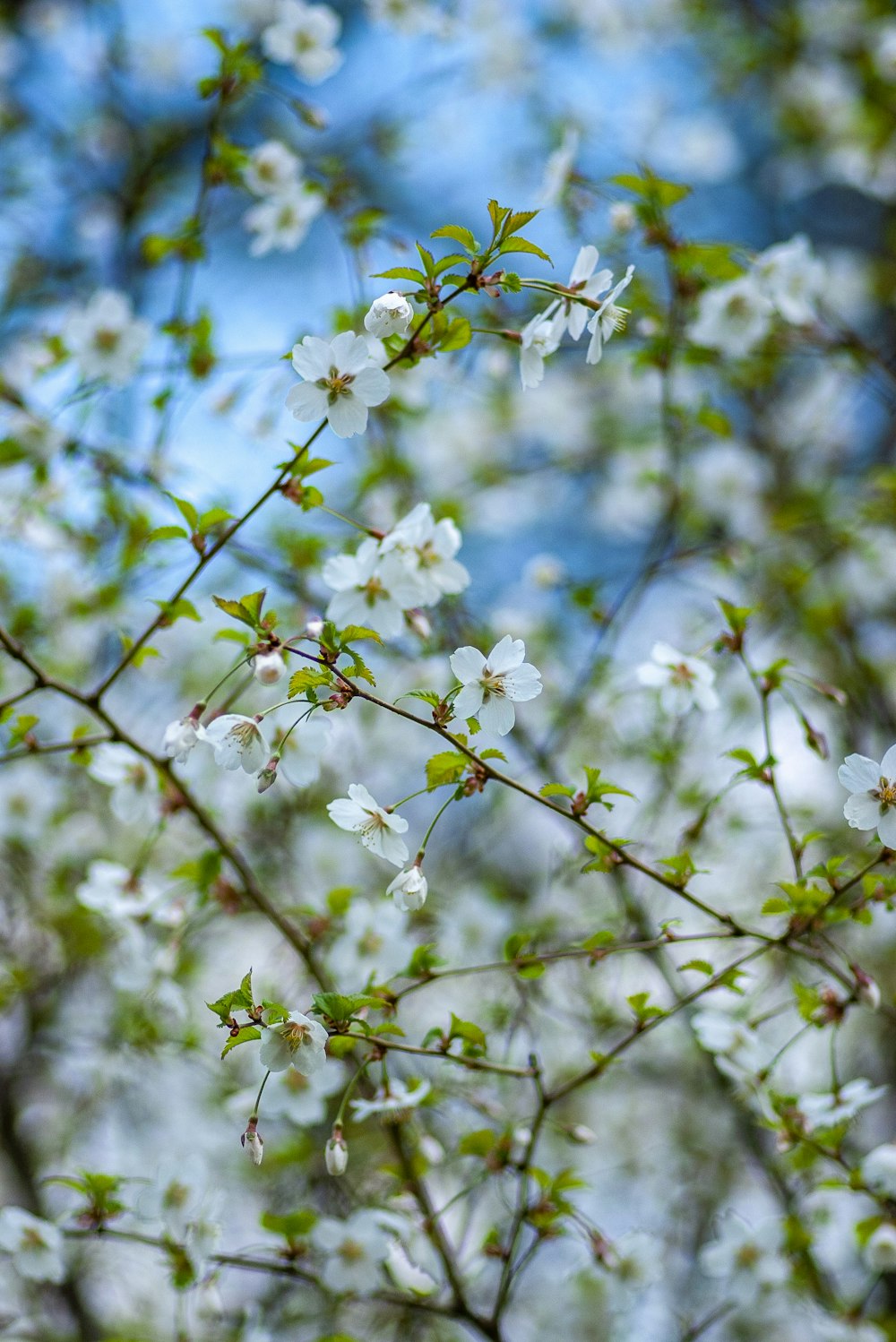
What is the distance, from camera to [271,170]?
7.25ft

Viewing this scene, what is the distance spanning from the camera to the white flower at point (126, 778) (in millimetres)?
1864

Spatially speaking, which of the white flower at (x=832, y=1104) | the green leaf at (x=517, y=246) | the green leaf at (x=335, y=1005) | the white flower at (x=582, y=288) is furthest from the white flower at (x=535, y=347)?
the white flower at (x=832, y=1104)

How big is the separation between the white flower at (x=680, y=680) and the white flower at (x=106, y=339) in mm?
1265

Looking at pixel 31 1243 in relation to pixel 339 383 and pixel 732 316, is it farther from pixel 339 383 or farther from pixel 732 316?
pixel 732 316

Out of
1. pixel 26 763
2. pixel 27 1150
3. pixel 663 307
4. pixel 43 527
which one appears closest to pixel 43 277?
pixel 43 527

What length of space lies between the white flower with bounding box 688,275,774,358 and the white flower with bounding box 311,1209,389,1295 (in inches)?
67.6

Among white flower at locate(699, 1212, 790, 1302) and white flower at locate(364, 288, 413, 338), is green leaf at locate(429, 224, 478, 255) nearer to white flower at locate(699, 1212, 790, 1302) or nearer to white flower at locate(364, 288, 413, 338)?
white flower at locate(364, 288, 413, 338)

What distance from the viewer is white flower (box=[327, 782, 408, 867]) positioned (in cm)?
134

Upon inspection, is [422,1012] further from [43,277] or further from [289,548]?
[43,277]

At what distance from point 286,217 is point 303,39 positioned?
378mm

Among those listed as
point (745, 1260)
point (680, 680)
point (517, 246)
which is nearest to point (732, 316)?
point (680, 680)

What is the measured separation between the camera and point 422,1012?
354cm

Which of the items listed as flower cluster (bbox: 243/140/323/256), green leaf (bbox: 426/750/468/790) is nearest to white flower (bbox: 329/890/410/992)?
green leaf (bbox: 426/750/468/790)

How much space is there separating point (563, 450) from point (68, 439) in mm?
2060
